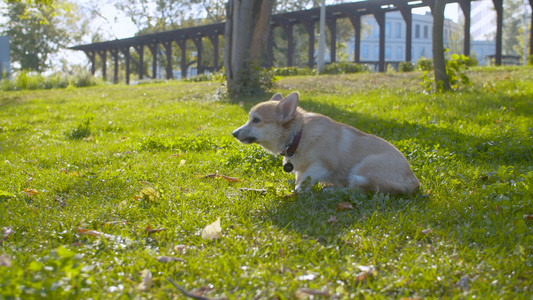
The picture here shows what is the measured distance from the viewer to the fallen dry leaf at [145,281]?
258 centimetres

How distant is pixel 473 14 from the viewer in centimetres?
13425

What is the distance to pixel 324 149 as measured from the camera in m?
4.48

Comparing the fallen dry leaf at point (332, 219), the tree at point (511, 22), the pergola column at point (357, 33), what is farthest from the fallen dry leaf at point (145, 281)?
the tree at point (511, 22)

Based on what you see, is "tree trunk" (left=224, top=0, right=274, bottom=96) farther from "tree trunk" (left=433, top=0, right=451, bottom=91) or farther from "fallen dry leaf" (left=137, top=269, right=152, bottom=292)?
"fallen dry leaf" (left=137, top=269, right=152, bottom=292)

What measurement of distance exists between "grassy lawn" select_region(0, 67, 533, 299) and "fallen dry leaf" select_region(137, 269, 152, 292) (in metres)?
0.01

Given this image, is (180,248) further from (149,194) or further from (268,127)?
(268,127)

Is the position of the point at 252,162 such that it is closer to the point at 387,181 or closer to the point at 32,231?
the point at 387,181

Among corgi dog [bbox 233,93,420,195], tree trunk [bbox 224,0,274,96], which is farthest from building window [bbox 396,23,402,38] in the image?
corgi dog [bbox 233,93,420,195]

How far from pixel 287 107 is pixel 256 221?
1309mm

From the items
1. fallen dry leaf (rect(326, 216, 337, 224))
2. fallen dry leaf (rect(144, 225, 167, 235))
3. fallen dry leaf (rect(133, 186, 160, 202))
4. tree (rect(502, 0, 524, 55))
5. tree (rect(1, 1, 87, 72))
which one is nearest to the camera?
fallen dry leaf (rect(144, 225, 167, 235))

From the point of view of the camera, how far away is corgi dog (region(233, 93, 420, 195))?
432 cm

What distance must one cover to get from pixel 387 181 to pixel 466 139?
2.60m

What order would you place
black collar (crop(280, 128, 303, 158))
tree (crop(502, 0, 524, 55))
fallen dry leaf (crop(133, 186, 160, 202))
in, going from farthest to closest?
tree (crop(502, 0, 524, 55))
black collar (crop(280, 128, 303, 158))
fallen dry leaf (crop(133, 186, 160, 202))

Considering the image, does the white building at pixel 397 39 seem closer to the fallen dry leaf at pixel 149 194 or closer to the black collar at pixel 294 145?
the black collar at pixel 294 145
